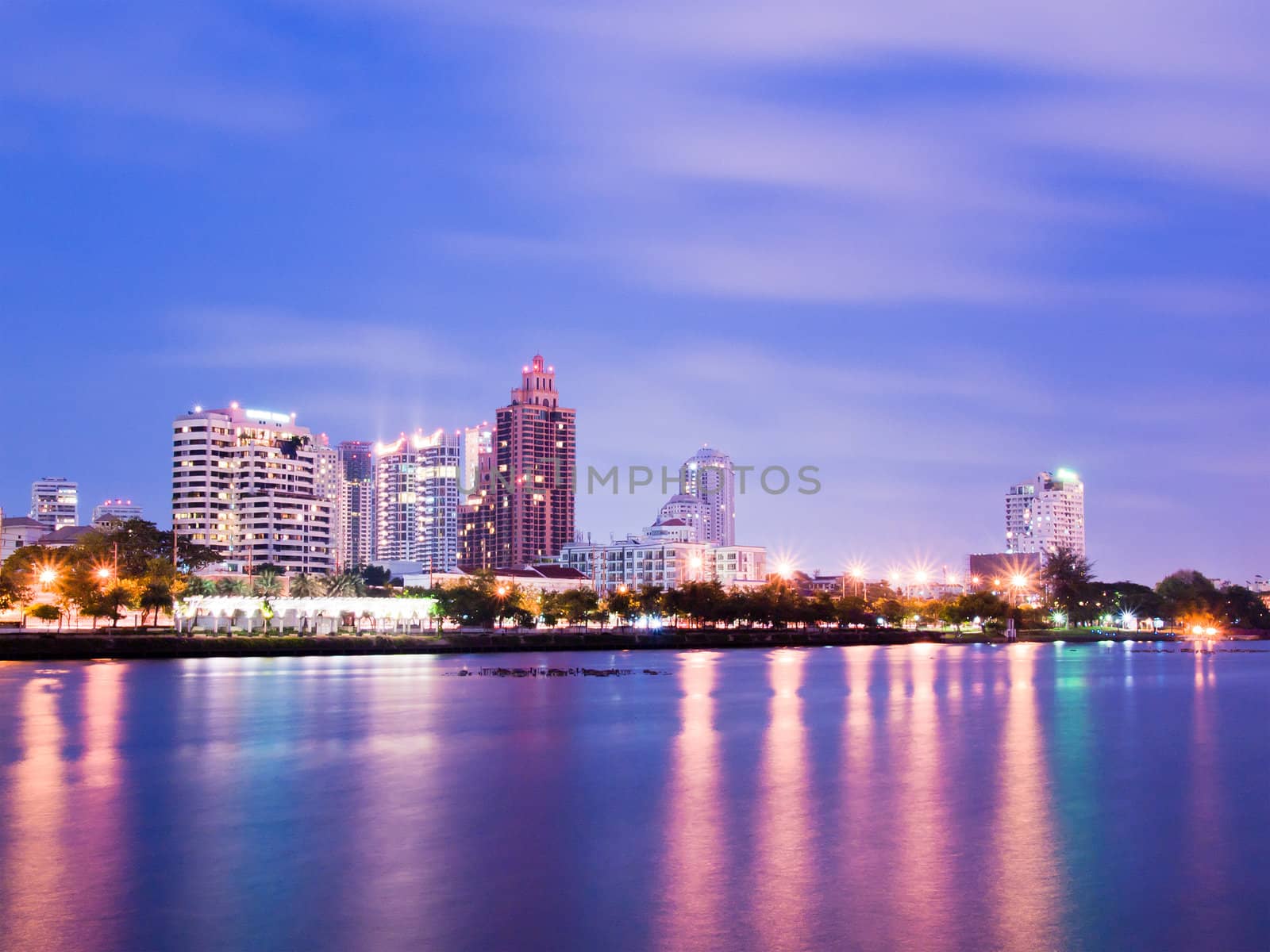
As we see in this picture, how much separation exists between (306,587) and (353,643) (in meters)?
40.4

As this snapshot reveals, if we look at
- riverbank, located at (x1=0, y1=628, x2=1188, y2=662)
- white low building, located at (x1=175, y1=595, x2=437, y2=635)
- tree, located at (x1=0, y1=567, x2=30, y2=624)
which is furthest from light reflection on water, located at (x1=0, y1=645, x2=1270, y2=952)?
white low building, located at (x1=175, y1=595, x2=437, y2=635)

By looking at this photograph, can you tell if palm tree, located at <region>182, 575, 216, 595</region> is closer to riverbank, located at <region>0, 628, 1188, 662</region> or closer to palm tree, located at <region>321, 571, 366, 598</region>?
palm tree, located at <region>321, 571, 366, 598</region>

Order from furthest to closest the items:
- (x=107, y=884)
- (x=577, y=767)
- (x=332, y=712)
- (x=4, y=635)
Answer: (x=4, y=635), (x=332, y=712), (x=577, y=767), (x=107, y=884)

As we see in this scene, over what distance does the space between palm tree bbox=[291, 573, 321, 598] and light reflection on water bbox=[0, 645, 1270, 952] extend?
9584 centimetres

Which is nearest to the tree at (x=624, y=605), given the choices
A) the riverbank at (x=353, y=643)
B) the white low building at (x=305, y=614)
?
the riverbank at (x=353, y=643)

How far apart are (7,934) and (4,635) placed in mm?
96094

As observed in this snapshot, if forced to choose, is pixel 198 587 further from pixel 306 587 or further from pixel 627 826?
pixel 627 826

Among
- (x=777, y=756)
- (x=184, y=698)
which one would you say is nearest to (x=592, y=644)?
(x=184, y=698)

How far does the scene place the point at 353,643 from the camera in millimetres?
118938

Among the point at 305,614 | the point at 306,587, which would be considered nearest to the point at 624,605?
the point at 306,587

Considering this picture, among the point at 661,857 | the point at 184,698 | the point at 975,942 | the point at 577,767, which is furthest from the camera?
the point at 184,698

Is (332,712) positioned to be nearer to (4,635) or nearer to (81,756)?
(81,756)

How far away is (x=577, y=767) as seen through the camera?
122 feet

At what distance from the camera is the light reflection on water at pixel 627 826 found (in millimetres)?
18828
